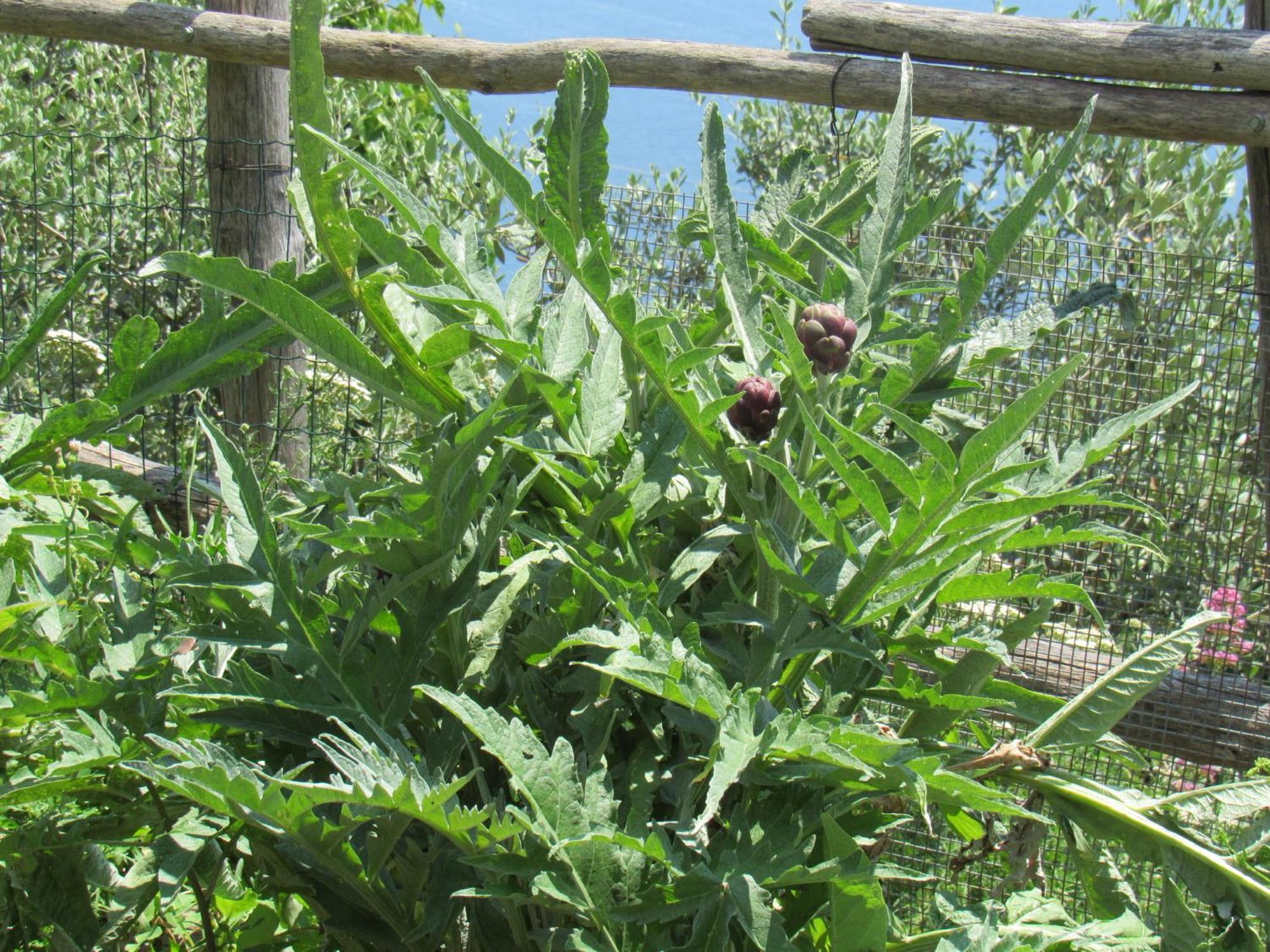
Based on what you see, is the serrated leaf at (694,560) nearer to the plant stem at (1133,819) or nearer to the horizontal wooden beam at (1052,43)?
the plant stem at (1133,819)

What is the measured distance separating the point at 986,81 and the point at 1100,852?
1646 mm

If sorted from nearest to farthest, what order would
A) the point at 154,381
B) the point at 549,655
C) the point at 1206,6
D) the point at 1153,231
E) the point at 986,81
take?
the point at 549,655 → the point at 154,381 → the point at 986,81 → the point at 1153,231 → the point at 1206,6

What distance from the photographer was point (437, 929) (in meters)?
0.99

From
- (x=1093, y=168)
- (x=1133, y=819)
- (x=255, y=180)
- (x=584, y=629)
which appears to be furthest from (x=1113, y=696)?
(x=1093, y=168)

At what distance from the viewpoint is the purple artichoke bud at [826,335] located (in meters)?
0.96

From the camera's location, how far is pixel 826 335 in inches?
38.1

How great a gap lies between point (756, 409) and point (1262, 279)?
1.75 m

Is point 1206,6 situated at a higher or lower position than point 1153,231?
higher

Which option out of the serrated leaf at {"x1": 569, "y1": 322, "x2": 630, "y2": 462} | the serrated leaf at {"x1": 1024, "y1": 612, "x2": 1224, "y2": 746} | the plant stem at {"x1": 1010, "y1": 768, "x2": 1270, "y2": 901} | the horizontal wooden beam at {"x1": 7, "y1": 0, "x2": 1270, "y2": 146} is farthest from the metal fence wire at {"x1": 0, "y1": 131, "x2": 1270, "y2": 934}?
the serrated leaf at {"x1": 569, "y1": 322, "x2": 630, "y2": 462}

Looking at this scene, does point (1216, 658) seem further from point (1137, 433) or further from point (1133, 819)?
point (1133, 819)

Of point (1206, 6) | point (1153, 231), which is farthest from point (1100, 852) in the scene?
point (1206, 6)

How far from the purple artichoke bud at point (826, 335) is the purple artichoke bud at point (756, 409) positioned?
0.07m

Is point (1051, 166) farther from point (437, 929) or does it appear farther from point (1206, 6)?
point (1206, 6)

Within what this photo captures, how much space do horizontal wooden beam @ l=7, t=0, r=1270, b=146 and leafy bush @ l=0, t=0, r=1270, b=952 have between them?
1313mm
